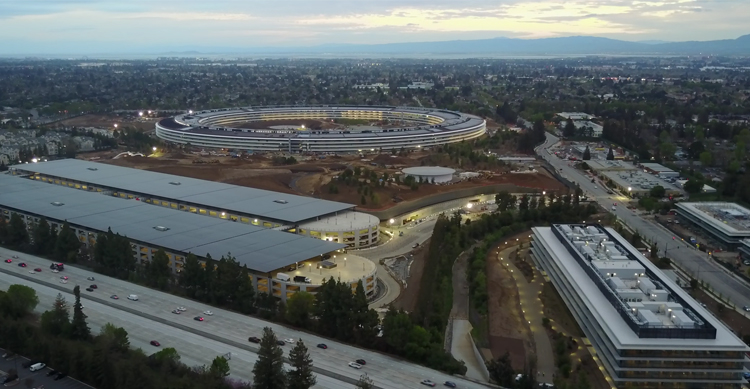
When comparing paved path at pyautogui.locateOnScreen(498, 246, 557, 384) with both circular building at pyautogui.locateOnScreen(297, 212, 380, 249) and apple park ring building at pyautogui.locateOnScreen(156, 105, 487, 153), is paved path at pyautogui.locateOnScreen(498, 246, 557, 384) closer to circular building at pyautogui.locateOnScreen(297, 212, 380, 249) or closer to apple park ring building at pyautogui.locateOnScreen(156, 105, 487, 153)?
circular building at pyautogui.locateOnScreen(297, 212, 380, 249)

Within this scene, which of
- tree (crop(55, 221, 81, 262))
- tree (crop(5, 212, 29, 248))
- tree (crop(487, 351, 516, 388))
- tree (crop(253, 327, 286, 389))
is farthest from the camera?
tree (crop(5, 212, 29, 248))

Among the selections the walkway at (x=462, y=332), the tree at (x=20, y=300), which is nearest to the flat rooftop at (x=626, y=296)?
the walkway at (x=462, y=332)

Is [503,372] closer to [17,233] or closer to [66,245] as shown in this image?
[66,245]

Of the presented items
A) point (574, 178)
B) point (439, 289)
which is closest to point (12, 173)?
point (439, 289)

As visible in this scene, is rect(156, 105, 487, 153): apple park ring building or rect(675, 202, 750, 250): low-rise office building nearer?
rect(675, 202, 750, 250): low-rise office building

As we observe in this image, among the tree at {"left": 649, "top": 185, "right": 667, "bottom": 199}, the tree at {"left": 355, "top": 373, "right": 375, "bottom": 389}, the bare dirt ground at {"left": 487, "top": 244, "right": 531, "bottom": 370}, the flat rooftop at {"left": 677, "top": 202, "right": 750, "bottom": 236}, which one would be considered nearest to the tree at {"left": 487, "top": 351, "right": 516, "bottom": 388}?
the bare dirt ground at {"left": 487, "top": 244, "right": 531, "bottom": 370}

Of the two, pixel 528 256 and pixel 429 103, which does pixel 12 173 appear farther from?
pixel 429 103
